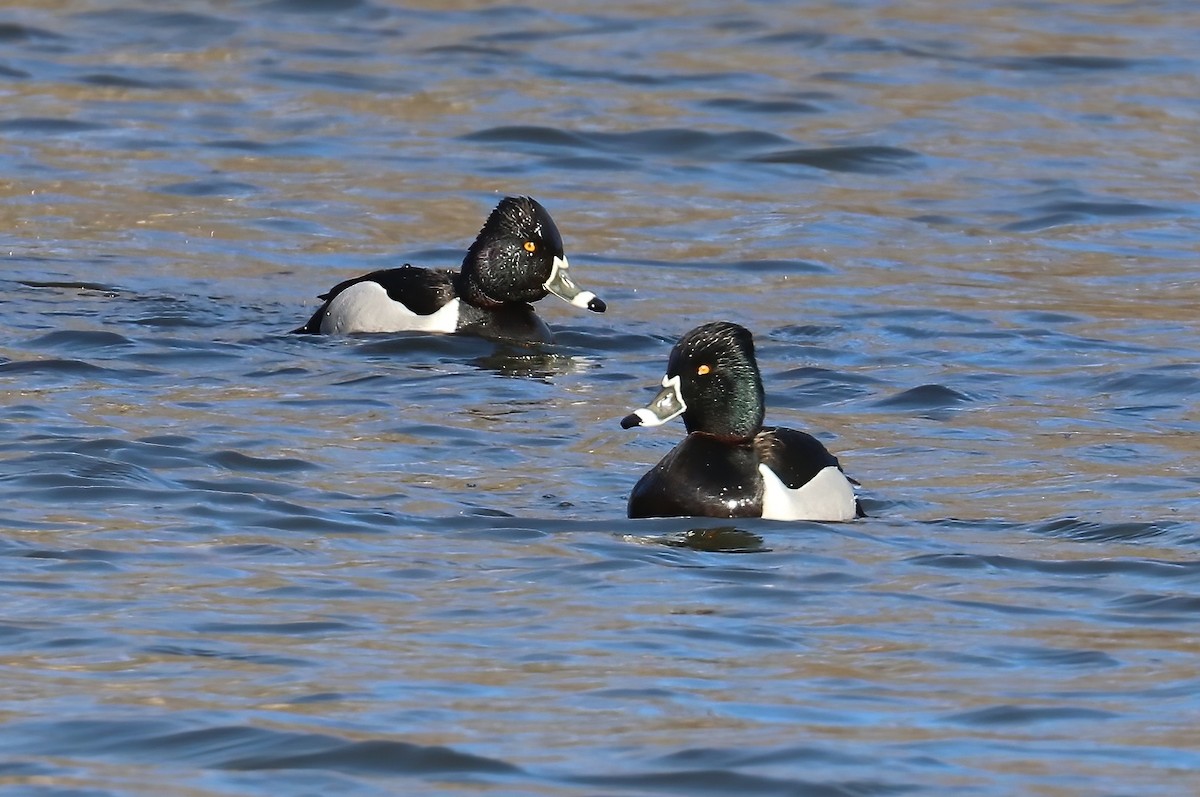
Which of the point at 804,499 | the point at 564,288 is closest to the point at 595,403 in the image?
the point at 564,288

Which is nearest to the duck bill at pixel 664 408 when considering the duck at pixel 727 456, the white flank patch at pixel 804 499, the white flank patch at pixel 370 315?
the duck at pixel 727 456

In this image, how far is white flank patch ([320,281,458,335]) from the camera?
1352 cm

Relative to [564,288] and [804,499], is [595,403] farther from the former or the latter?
[804,499]

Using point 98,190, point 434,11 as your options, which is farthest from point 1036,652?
point 434,11

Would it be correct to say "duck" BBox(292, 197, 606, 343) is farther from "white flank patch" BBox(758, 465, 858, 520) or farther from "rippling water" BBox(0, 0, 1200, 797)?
"white flank patch" BBox(758, 465, 858, 520)

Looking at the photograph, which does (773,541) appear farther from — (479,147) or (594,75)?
(594,75)

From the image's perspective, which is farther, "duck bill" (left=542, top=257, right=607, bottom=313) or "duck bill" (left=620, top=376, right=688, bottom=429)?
"duck bill" (left=542, top=257, right=607, bottom=313)

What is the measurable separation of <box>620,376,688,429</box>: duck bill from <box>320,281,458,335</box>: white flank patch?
4338mm

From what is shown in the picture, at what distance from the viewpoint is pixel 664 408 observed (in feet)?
31.0

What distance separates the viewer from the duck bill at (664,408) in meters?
9.40

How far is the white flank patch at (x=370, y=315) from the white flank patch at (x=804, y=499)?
15.3 feet

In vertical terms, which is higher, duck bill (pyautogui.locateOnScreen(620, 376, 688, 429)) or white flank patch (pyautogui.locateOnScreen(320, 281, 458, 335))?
duck bill (pyautogui.locateOnScreen(620, 376, 688, 429))

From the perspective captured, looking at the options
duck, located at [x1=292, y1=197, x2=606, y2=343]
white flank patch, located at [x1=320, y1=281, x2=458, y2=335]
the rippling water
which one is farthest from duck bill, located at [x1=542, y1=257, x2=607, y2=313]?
white flank patch, located at [x1=320, y1=281, x2=458, y2=335]

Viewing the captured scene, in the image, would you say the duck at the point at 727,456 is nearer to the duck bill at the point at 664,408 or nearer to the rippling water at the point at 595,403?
the duck bill at the point at 664,408
